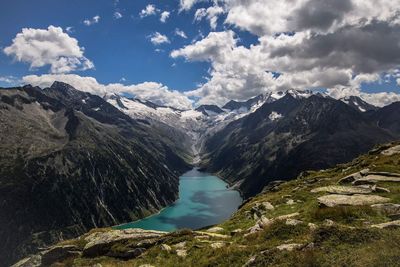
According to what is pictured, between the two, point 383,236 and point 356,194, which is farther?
point 356,194

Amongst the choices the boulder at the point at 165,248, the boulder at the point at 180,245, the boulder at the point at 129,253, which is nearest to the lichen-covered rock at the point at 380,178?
the boulder at the point at 180,245

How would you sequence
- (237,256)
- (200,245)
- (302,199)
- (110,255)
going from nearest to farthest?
(237,256) < (200,245) < (110,255) < (302,199)

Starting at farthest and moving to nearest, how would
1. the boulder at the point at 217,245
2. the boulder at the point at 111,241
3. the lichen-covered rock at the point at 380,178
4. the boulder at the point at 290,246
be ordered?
the lichen-covered rock at the point at 380,178, the boulder at the point at 111,241, the boulder at the point at 217,245, the boulder at the point at 290,246

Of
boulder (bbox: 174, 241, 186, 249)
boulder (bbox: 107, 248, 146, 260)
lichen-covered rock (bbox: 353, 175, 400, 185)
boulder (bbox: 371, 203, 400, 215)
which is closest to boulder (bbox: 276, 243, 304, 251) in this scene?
boulder (bbox: 371, 203, 400, 215)

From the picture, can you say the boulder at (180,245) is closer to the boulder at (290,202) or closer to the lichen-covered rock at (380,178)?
the boulder at (290,202)

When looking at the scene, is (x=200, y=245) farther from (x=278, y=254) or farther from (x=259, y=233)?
(x=278, y=254)

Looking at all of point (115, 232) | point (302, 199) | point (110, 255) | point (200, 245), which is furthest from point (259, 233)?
point (302, 199)

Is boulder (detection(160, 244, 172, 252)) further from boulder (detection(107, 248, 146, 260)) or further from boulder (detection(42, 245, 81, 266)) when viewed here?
boulder (detection(42, 245, 81, 266))

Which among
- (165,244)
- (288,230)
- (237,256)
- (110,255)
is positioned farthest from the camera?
(110,255)
